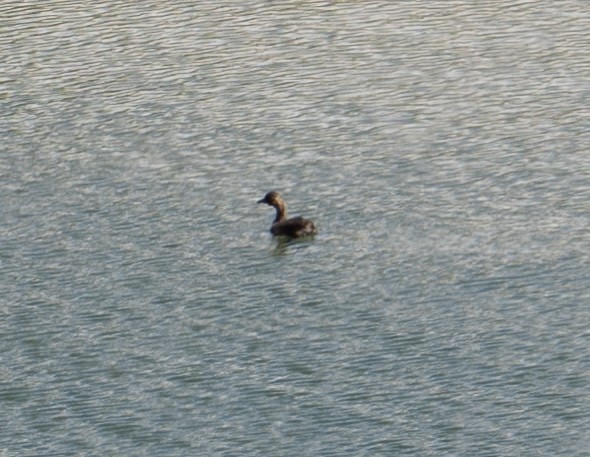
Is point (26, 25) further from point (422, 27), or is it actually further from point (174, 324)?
point (174, 324)

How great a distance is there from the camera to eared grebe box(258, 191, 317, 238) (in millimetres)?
26891

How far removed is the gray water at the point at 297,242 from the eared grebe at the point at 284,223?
217 millimetres

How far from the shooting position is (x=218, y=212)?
2823 cm

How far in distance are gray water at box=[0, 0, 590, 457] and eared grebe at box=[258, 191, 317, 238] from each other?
217 mm

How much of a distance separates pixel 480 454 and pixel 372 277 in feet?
18.4

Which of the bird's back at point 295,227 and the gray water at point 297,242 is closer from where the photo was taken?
the gray water at point 297,242

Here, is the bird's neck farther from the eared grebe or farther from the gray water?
the gray water

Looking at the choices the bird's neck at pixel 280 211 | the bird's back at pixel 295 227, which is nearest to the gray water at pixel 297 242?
the bird's back at pixel 295 227

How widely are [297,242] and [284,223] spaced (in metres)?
0.35

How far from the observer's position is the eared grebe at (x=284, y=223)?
26.9m

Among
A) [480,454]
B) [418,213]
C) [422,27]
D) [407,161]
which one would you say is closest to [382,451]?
[480,454]

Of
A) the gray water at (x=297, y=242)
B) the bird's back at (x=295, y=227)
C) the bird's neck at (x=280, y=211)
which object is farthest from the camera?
the bird's neck at (x=280, y=211)

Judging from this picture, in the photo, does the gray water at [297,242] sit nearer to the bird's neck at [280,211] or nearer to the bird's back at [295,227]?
the bird's back at [295,227]

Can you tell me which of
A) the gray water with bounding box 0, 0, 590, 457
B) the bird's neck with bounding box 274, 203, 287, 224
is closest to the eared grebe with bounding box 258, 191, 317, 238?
the bird's neck with bounding box 274, 203, 287, 224
